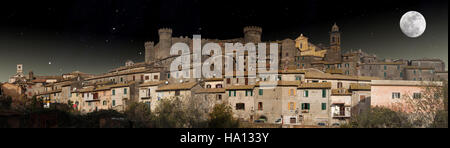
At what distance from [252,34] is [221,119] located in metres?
32.8

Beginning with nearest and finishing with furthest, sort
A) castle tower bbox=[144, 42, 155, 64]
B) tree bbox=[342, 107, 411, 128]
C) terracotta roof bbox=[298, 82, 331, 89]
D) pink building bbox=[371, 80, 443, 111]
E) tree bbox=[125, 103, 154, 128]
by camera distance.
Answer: tree bbox=[342, 107, 411, 128] → terracotta roof bbox=[298, 82, 331, 89] → tree bbox=[125, 103, 154, 128] → pink building bbox=[371, 80, 443, 111] → castle tower bbox=[144, 42, 155, 64]

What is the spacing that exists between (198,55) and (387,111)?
32349mm

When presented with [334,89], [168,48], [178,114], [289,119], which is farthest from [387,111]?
[168,48]

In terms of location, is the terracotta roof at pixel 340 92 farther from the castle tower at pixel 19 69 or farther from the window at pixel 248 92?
the castle tower at pixel 19 69

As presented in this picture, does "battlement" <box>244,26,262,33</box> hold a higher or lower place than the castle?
higher

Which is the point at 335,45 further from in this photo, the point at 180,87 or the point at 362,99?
the point at 180,87

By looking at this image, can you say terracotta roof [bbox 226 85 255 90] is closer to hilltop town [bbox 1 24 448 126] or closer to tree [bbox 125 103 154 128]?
hilltop town [bbox 1 24 448 126]

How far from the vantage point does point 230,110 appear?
35.5 meters

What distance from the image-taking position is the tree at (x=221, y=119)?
3253 centimetres

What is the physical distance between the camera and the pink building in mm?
35875

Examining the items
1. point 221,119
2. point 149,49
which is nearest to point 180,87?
point 221,119

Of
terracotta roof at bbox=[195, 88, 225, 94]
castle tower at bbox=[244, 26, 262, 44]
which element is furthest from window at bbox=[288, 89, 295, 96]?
castle tower at bbox=[244, 26, 262, 44]

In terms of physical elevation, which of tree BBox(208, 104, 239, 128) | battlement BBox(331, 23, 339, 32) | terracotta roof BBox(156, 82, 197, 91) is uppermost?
battlement BBox(331, 23, 339, 32)

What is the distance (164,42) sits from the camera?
64688 mm
